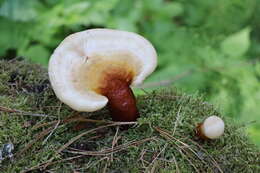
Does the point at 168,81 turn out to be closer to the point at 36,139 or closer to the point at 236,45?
the point at 236,45

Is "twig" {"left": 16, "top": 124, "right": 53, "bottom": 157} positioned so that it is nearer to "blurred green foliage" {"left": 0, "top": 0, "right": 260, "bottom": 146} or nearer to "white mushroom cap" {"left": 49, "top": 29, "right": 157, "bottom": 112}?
"white mushroom cap" {"left": 49, "top": 29, "right": 157, "bottom": 112}

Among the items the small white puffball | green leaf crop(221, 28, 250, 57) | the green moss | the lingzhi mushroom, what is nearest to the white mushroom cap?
the lingzhi mushroom

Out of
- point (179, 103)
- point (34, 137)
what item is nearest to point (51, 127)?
point (34, 137)

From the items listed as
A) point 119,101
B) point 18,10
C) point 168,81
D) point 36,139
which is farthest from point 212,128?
point 18,10

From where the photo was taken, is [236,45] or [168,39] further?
[168,39]

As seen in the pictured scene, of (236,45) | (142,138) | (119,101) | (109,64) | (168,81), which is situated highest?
(109,64)

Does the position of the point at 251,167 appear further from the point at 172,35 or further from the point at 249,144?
the point at 172,35

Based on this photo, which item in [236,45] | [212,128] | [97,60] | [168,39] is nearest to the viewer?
[212,128]
